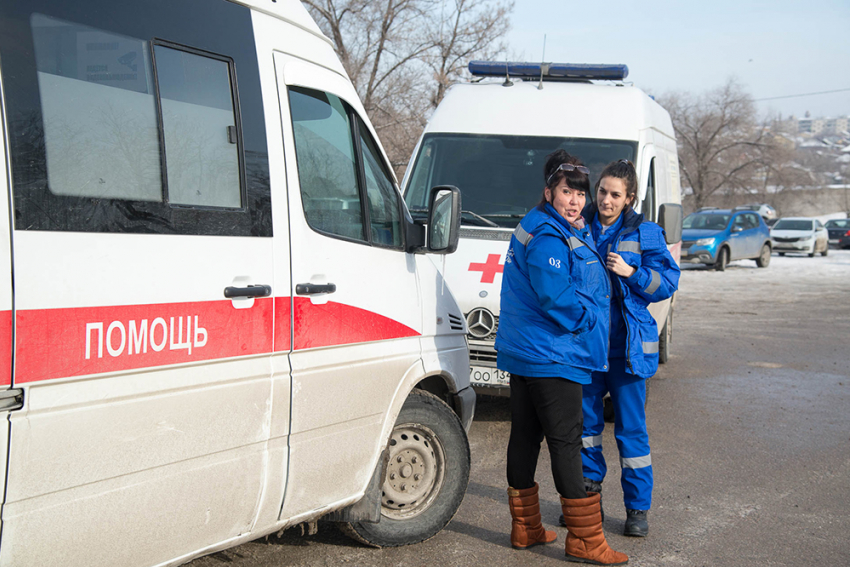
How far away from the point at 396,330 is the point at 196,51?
1.47m

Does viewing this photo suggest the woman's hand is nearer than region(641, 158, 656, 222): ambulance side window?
Yes

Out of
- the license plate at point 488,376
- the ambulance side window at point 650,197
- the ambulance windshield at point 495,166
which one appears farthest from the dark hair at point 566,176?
the ambulance side window at point 650,197

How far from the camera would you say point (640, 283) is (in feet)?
12.8

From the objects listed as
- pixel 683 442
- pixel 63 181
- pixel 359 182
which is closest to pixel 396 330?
pixel 359 182

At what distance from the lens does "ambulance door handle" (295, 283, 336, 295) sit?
3.00 meters

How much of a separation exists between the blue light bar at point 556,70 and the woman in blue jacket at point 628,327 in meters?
3.70

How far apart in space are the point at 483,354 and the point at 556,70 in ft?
10.7

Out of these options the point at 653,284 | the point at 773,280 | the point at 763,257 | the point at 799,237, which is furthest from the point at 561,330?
the point at 799,237

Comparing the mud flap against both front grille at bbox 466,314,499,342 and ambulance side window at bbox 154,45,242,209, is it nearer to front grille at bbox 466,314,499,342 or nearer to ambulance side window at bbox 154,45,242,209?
ambulance side window at bbox 154,45,242,209

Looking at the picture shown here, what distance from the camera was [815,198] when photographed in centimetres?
6856

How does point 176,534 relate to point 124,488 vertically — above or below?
below

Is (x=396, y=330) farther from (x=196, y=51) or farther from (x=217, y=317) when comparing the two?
(x=196, y=51)

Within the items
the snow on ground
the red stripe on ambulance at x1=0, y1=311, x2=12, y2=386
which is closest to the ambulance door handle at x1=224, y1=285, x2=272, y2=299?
the red stripe on ambulance at x1=0, y1=311, x2=12, y2=386

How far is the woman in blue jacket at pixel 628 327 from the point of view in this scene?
12.9ft
